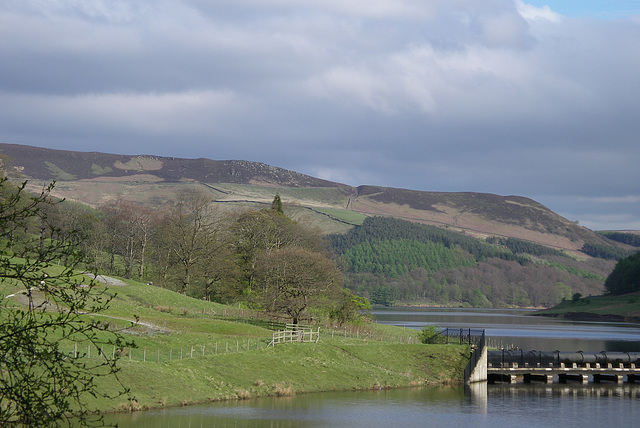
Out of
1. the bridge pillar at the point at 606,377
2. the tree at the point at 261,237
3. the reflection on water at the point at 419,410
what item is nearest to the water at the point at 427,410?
the reflection on water at the point at 419,410

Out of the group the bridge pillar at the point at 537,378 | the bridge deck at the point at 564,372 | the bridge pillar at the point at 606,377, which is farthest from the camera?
the bridge pillar at the point at 606,377

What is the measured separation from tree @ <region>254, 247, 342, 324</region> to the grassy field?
14.3ft

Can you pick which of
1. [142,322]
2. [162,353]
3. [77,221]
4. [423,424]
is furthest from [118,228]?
[423,424]

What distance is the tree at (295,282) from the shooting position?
8838 cm

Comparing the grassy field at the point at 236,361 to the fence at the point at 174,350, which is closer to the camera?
the grassy field at the point at 236,361

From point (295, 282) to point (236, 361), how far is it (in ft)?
105

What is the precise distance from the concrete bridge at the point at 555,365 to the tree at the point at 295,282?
79.3 ft

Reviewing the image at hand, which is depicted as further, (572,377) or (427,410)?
(572,377)

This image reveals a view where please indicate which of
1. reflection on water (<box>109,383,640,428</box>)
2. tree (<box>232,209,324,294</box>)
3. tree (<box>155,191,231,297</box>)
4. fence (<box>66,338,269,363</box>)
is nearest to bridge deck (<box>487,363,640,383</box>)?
reflection on water (<box>109,383,640,428</box>)

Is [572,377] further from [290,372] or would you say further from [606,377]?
[290,372]

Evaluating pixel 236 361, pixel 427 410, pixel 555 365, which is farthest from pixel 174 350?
pixel 555 365

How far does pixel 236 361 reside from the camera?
194ft

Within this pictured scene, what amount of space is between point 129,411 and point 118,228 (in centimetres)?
10228

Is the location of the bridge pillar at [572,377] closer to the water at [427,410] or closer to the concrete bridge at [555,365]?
the concrete bridge at [555,365]
